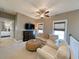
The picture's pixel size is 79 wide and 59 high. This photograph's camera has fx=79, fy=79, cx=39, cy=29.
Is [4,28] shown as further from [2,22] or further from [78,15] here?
[78,15]

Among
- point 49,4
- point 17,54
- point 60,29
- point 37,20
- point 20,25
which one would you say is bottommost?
point 17,54

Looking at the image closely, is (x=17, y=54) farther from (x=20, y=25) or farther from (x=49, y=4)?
(x=20, y=25)

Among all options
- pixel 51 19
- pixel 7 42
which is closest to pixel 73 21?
pixel 51 19

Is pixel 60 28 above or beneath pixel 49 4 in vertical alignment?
beneath

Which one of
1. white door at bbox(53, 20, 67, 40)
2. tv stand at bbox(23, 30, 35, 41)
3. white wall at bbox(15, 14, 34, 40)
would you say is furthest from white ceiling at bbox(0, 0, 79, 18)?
tv stand at bbox(23, 30, 35, 41)

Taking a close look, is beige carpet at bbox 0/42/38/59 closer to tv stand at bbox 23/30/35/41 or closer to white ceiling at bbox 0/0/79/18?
white ceiling at bbox 0/0/79/18

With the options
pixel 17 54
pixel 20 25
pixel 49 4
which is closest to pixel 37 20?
pixel 20 25

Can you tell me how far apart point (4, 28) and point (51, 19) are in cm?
361

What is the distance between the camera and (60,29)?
5.32 m

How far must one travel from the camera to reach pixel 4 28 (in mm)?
5961

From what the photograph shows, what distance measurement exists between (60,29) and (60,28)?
68mm

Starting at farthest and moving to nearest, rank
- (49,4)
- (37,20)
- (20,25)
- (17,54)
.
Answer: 1. (37,20)
2. (20,25)
3. (49,4)
4. (17,54)

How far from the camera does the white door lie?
4953 millimetres

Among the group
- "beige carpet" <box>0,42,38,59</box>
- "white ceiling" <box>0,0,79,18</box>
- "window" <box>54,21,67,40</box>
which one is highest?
"white ceiling" <box>0,0,79,18</box>
